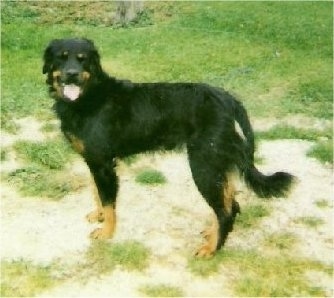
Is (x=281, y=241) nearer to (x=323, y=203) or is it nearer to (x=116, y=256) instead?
(x=323, y=203)

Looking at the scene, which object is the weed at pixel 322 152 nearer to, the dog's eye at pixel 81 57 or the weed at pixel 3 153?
the dog's eye at pixel 81 57

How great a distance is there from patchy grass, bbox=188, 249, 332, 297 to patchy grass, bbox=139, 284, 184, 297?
32 centimetres

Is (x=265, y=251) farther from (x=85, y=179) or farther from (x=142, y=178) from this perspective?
(x=85, y=179)

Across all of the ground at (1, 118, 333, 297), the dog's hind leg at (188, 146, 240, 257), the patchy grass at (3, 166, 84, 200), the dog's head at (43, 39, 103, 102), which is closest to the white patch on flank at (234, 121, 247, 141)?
the dog's hind leg at (188, 146, 240, 257)

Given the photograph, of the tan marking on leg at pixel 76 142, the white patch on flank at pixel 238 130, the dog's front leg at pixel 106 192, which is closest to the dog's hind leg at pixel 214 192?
the white patch on flank at pixel 238 130

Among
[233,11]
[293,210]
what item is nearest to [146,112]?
[293,210]

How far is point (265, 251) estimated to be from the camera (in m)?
5.12

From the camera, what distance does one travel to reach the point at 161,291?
4.49m

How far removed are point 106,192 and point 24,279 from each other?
1.01 meters

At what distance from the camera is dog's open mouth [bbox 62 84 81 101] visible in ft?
16.0

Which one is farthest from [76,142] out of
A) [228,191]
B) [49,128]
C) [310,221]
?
[49,128]

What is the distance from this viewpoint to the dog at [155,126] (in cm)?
477

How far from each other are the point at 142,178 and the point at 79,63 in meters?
1.99

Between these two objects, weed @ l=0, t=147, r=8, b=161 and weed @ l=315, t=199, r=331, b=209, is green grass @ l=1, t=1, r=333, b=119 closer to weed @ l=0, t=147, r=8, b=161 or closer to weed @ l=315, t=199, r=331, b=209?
weed @ l=0, t=147, r=8, b=161
